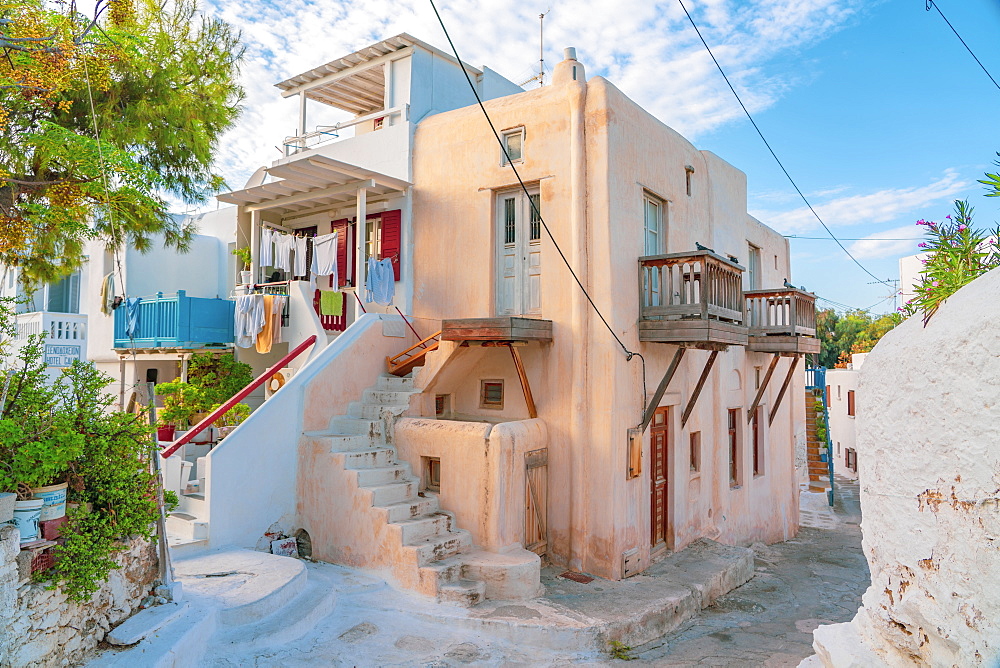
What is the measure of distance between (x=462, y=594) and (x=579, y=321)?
451cm

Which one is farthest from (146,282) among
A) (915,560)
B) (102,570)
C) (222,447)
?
(915,560)

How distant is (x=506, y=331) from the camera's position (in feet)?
32.2

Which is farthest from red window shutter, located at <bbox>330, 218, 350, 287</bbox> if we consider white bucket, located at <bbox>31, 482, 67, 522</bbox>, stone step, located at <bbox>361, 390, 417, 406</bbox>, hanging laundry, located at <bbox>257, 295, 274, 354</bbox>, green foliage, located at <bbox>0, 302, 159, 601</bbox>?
white bucket, located at <bbox>31, 482, 67, 522</bbox>

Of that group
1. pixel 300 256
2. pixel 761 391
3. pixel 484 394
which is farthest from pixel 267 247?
pixel 761 391

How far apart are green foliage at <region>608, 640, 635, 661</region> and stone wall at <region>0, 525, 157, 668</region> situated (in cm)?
523

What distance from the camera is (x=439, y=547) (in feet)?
29.4

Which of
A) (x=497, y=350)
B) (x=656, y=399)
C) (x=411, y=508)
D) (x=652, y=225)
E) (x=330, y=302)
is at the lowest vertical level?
(x=411, y=508)

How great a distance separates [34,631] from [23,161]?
765cm

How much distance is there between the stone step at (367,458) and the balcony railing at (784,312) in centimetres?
884

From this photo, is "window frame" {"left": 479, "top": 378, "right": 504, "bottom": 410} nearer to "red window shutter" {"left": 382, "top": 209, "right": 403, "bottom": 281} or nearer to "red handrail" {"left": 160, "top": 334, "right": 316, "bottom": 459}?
"red window shutter" {"left": 382, "top": 209, "right": 403, "bottom": 281}

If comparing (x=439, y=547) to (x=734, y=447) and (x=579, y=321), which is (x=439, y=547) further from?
(x=734, y=447)

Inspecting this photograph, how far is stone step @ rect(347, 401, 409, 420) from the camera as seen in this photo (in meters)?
10.9

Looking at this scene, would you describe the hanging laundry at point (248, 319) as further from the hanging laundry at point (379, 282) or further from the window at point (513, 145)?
the window at point (513, 145)

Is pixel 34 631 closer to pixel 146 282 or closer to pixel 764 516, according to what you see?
pixel 146 282
